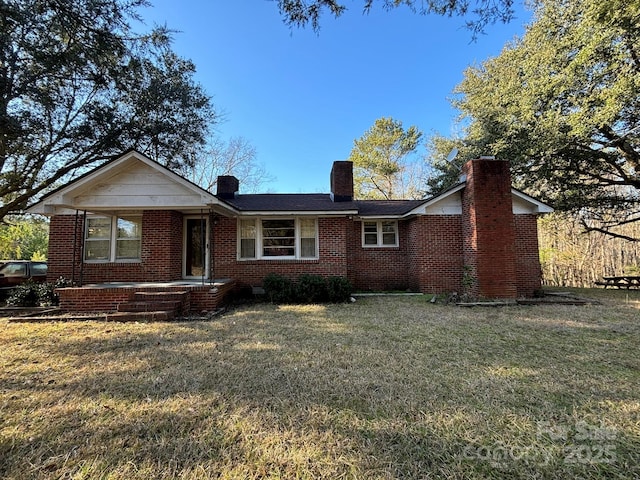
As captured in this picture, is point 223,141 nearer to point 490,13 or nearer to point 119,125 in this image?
point 119,125

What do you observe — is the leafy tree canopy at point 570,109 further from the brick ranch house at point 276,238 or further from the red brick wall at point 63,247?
the red brick wall at point 63,247

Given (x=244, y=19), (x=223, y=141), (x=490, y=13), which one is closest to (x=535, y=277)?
(x=490, y=13)

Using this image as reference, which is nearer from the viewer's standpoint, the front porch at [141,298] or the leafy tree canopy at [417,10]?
the leafy tree canopy at [417,10]

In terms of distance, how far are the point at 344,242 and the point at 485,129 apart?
9.52m

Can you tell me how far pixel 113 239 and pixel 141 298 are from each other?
348 centimetres

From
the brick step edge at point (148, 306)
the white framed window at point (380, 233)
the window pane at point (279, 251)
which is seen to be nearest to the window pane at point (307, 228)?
the window pane at point (279, 251)

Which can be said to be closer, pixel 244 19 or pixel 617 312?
pixel 244 19

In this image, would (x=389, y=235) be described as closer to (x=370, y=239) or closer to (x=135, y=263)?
(x=370, y=239)

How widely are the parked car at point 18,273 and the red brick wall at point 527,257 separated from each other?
17209 mm

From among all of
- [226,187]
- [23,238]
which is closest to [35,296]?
[226,187]

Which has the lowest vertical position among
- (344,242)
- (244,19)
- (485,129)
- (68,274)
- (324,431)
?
(324,431)

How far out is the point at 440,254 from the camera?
11.0m

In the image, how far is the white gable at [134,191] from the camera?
8.33m

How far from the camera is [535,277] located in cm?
1059
